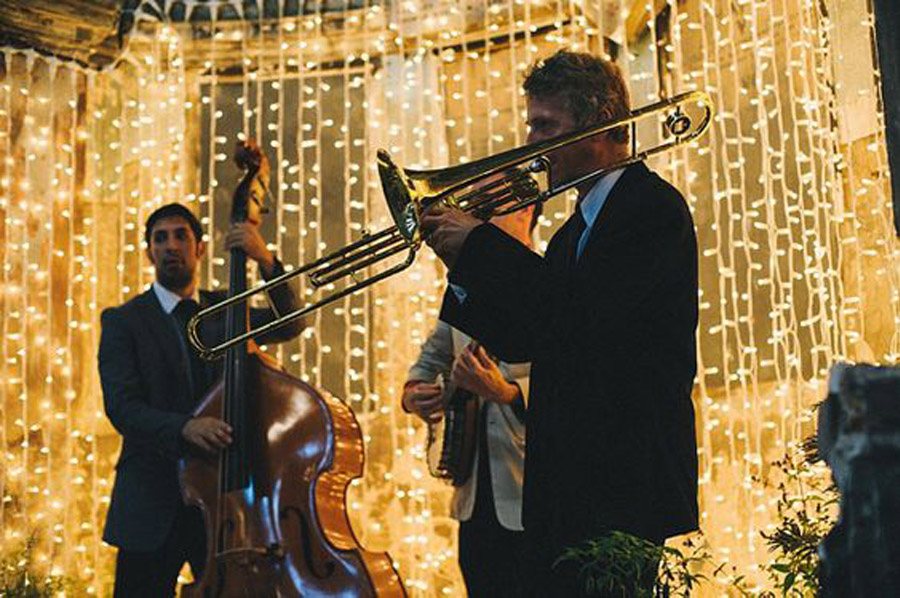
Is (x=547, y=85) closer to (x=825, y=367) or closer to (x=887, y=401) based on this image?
(x=887, y=401)

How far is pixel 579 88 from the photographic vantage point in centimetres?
222

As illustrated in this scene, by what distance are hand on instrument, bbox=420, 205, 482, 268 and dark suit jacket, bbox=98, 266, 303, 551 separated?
1.31 meters

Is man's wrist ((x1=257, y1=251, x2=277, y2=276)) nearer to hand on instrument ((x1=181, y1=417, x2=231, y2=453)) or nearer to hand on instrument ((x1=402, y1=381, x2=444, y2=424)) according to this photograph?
hand on instrument ((x1=181, y1=417, x2=231, y2=453))

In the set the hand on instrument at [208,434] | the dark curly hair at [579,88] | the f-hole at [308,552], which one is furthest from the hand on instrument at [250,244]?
the dark curly hair at [579,88]

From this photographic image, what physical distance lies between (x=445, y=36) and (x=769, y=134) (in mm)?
1685

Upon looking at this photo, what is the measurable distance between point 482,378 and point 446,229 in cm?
80

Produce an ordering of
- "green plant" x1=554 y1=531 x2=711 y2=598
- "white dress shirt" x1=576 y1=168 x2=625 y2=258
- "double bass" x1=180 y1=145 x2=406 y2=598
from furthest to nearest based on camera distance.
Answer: "double bass" x1=180 y1=145 x2=406 y2=598, "white dress shirt" x1=576 y1=168 x2=625 y2=258, "green plant" x1=554 y1=531 x2=711 y2=598

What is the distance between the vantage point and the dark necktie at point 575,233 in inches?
82.8

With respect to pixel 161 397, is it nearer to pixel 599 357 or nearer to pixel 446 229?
pixel 446 229

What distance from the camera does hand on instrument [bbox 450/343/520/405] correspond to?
9.09 feet

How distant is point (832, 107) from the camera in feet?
13.6

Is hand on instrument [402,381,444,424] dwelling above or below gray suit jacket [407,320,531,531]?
above

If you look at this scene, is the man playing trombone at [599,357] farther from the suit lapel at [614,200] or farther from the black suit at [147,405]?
the black suit at [147,405]

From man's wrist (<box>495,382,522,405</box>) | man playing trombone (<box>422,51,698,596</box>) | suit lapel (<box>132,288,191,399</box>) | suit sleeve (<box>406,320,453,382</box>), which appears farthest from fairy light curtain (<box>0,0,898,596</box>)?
man playing trombone (<box>422,51,698,596</box>)
